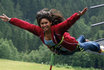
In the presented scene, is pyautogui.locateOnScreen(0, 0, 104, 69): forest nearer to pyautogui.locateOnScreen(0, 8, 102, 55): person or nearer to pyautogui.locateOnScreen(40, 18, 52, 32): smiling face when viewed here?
pyautogui.locateOnScreen(0, 8, 102, 55): person

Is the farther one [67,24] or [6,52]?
[6,52]

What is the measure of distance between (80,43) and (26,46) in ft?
102

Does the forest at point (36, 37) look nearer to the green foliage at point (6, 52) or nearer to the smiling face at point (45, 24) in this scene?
the green foliage at point (6, 52)

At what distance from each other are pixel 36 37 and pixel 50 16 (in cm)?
3033

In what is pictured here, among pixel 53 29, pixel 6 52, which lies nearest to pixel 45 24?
pixel 53 29

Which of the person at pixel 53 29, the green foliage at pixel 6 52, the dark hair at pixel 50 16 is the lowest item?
the person at pixel 53 29

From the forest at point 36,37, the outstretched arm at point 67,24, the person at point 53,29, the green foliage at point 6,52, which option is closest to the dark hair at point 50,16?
the person at point 53,29

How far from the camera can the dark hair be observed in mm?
2779

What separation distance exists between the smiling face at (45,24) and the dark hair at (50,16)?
3 centimetres

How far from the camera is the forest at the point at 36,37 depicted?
2554 centimetres

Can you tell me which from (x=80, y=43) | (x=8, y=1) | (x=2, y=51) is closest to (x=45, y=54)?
(x=2, y=51)

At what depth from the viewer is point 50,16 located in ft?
9.20

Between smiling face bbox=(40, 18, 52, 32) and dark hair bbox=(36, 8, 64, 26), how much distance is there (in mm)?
34

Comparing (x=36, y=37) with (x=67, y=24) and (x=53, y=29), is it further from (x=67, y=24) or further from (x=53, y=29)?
(x=67, y=24)
